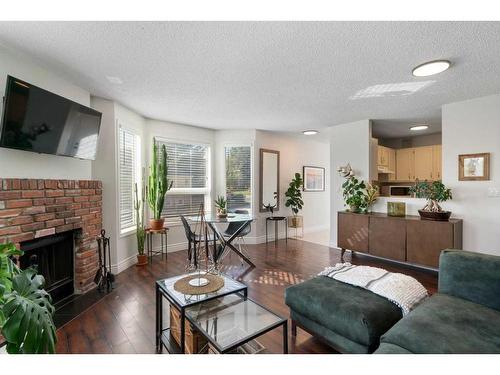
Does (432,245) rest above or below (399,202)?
below

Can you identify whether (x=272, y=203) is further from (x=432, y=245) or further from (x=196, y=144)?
(x=432, y=245)

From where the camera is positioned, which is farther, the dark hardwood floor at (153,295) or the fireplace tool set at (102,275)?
the fireplace tool set at (102,275)

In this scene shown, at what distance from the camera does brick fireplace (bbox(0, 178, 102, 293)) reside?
195cm

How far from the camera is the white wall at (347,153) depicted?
13.6ft

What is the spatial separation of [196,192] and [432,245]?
12.7 feet

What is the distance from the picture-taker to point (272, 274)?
324 cm

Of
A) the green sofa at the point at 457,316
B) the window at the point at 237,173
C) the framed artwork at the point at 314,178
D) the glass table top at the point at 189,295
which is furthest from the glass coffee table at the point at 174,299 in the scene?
the framed artwork at the point at 314,178

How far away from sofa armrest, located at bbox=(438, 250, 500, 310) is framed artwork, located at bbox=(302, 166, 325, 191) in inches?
171

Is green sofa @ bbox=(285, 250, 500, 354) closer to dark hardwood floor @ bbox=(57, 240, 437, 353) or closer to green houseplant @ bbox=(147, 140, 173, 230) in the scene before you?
dark hardwood floor @ bbox=(57, 240, 437, 353)

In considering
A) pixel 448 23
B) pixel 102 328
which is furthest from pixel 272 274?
pixel 448 23

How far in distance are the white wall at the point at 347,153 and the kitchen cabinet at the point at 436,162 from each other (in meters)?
→ 1.78

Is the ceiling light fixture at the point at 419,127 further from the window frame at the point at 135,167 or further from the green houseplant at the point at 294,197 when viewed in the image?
the window frame at the point at 135,167

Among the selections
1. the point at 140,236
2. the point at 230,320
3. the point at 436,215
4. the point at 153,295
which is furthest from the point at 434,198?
the point at 140,236

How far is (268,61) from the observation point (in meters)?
2.11
